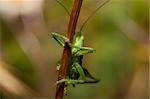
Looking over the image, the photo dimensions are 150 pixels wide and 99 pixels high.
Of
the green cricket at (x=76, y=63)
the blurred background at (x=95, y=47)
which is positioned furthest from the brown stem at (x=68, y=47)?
the blurred background at (x=95, y=47)

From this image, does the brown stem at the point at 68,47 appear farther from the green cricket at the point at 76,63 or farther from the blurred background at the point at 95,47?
the blurred background at the point at 95,47

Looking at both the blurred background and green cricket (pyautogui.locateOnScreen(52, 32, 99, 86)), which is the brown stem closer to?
green cricket (pyautogui.locateOnScreen(52, 32, 99, 86))

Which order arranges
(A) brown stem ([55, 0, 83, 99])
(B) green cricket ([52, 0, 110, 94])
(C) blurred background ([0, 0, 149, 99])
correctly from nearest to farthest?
1. (A) brown stem ([55, 0, 83, 99])
2. (B) green cricket ([52, 0, 110, 94])
3. (C) blurred background ([0, 0, 149, 99])

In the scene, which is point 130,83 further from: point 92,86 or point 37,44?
point 37,44

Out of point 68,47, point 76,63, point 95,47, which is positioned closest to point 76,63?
point 76,63

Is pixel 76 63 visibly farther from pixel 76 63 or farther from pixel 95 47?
pixel 95 47

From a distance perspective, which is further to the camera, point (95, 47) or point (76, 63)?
point (95, 47)

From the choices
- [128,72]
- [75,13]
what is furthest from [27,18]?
[75,13]

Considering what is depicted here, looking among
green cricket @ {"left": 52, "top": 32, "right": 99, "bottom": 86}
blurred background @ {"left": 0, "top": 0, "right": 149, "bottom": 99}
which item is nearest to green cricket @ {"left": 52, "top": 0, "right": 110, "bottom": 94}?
green cricket @ {"left": 52, "top": 32, "right": 99, "bottom": 86}

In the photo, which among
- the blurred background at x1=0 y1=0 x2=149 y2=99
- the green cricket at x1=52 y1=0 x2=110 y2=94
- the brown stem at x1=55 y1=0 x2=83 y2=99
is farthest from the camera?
the blurred background at x1=0 y1=0 x2=149 y2=99
